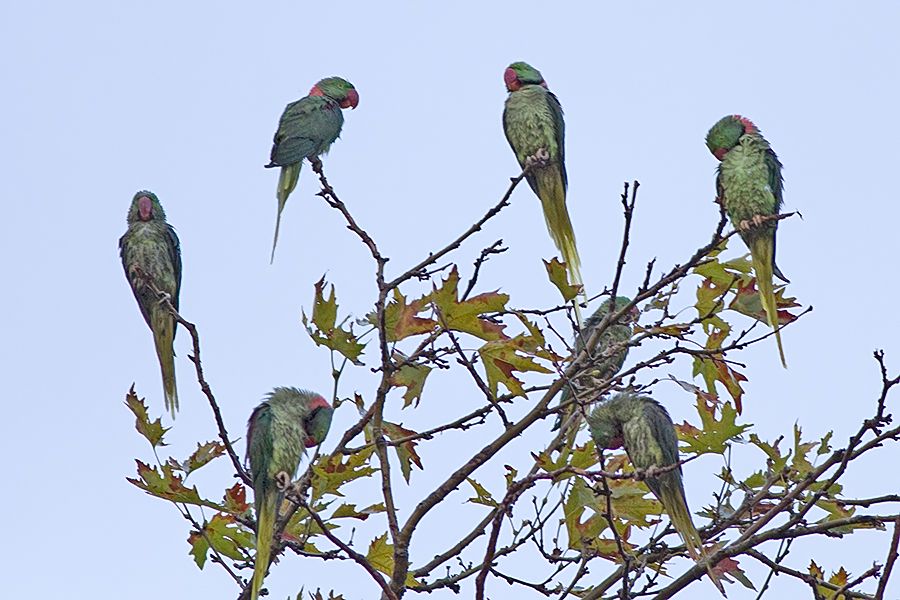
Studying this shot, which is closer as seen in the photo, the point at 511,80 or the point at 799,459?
the point at 799,459

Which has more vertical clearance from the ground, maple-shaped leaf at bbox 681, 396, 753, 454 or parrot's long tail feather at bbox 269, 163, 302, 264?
parrot's long tail feather at bbox 269, 163, 302, 264

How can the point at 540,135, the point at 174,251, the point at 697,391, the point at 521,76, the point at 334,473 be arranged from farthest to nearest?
the point at 174,251
the point at 521,76
the point at 540,135
the point at 697,391
the point at 334,473

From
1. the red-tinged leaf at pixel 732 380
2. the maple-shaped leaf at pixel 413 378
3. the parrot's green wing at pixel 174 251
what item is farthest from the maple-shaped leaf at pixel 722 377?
the parrot's green wing at pixel 174 251

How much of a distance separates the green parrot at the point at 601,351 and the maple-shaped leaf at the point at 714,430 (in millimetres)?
364

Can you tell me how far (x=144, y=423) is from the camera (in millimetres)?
4023

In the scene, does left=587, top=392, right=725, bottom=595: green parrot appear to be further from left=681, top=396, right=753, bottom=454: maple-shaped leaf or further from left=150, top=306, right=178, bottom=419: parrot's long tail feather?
left=150, top=306, right=178, bottom=419: parrot's long tail feather

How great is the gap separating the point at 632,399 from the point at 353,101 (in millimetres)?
3039

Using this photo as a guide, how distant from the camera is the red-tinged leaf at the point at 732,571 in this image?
373cm

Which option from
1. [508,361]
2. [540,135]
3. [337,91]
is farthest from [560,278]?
[337,91]

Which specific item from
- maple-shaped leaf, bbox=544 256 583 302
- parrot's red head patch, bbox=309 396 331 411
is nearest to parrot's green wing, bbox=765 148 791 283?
maple-shaped leaf, bbox=544 256 583 302

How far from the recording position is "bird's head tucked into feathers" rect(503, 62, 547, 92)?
19.2 feet

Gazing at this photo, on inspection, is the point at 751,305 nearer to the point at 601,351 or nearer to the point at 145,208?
the point at 601,351

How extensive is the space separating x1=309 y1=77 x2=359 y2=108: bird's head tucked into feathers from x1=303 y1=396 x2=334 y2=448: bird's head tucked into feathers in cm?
262

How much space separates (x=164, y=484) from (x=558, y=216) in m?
2.40
